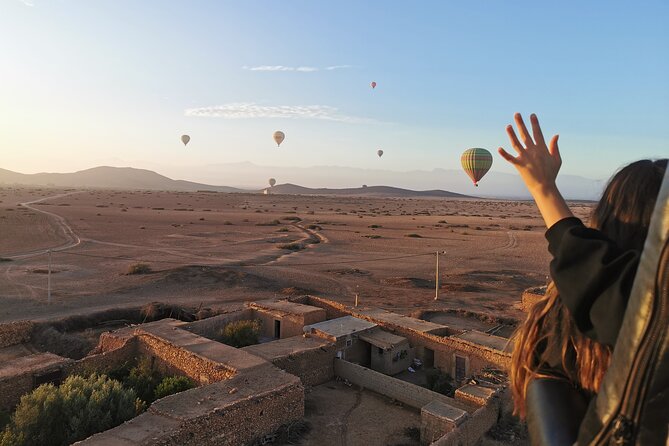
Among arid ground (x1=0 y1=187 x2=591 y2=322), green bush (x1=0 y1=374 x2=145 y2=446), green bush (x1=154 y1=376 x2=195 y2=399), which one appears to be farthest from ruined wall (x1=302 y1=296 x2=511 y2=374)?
green bush (x1=0 y1=374 x2=145 y2=446)

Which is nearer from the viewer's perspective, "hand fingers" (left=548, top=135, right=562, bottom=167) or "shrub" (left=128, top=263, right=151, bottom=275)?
"hand fingers" (left=548, top=135, right=562, bottom=167)

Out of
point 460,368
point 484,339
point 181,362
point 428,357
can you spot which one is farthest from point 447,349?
point 181,362

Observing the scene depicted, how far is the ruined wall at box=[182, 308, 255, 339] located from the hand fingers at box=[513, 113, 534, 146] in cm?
1671

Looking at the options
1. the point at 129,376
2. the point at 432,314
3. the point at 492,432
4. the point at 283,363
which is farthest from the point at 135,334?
the point at 432,314

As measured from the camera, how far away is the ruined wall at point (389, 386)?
45.0ft

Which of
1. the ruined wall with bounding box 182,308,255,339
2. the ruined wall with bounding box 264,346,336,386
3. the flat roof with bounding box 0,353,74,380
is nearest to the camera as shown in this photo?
the flat roof with bounding box 0,353,74,380

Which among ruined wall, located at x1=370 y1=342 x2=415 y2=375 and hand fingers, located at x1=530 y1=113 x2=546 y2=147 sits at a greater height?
hand fingers, located at x1=530 y1=113 x2=546 y2=147

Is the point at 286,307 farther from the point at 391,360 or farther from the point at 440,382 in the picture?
the point at 440,382

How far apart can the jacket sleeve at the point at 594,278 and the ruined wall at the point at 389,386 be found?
1240 cm

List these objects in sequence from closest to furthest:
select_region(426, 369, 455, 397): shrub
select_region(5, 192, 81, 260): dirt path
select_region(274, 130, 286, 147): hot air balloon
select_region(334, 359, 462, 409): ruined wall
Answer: select_region(334, 359, 462, 409): ruined wall → select_region(426, 369, 455, 397): shrub → select_region(5, 192, 81, 260): dirt path → select_region(274, 130, 286, 147): hot air balloon

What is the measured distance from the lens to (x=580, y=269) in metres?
1.71

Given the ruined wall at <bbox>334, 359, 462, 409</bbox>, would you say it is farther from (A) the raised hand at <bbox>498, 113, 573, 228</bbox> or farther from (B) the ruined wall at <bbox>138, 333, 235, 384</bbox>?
(A) the raised hand at <bbox>498, 113, 573, 228</bbox>

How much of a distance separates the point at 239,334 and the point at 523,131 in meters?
16.7

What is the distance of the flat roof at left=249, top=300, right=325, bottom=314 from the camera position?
19234 mm
